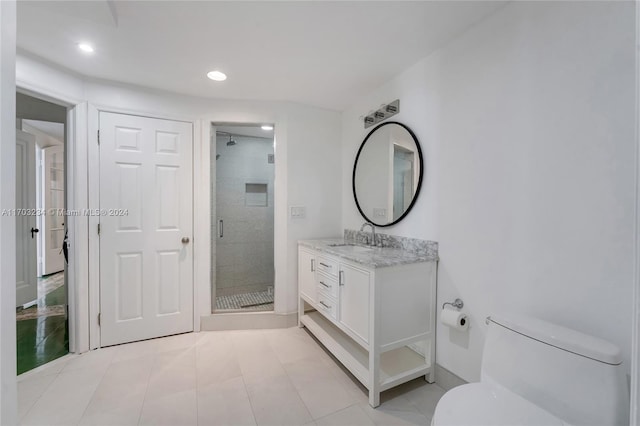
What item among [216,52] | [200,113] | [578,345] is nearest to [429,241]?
[578,345]

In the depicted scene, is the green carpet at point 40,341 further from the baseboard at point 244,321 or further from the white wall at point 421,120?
the white wall at point 421,120

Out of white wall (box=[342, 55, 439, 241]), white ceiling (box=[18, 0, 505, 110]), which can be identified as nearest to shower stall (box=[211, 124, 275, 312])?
white ceiling (box=[18, 0, 505, 110])

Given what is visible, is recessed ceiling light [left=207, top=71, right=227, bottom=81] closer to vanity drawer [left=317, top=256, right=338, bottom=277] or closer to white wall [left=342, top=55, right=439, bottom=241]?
white wall [left=342, top=55, right=439, bottom=241]

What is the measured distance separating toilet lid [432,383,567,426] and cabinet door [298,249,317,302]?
1.41 meters

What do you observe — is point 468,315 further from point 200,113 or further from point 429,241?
point 200,113

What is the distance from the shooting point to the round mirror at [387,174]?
2.07 meters

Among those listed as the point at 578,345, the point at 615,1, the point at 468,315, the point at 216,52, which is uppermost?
the point at 216,52

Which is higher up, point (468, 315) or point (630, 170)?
point (630, 170)

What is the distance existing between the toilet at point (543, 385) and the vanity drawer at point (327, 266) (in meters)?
1.06

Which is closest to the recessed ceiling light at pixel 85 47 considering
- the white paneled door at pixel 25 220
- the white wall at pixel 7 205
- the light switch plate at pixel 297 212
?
the white wall at pixel 7 205

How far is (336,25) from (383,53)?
45cm

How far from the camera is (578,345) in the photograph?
1.02m

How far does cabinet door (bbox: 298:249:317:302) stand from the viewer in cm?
242

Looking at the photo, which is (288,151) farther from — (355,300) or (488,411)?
(488,411)
